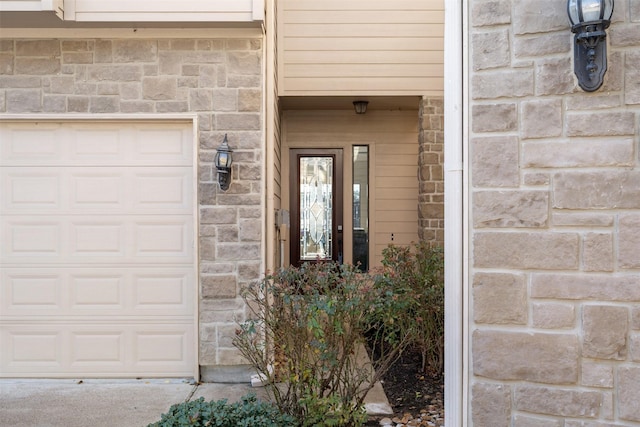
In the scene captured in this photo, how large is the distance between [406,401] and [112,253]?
108 inches

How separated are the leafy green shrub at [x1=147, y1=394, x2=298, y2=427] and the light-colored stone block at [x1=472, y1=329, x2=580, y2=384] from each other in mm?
1154

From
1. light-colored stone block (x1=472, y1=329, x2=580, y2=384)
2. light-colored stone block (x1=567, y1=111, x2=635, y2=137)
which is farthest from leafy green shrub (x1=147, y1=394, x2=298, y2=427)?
light-colored stone block (x1=567, y1=111, x2=635, y2=137)

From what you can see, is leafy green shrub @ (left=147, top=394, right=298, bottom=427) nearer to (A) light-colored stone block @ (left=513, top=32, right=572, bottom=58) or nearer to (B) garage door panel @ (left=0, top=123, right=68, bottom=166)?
(A) light-colored stone block @ (left=513, top=32, right=572, bottom=58)

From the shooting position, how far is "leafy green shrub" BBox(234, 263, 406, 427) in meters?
2.94

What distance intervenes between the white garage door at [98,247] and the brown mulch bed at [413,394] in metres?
1.75

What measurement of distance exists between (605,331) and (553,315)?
0.23m

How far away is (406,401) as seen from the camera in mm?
3703

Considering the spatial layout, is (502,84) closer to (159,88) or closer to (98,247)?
(159,88)

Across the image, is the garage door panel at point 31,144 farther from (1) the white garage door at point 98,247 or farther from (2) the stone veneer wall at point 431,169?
(2) the stone veneer wall at point 431,169

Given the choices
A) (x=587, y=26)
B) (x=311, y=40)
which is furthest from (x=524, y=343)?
(x=311, y=40)

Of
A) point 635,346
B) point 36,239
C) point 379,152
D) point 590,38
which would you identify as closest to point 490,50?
point 590,38

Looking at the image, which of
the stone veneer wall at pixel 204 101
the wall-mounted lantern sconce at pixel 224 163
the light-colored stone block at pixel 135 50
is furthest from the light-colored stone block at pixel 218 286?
the light-colored stone block at pixel 135 50

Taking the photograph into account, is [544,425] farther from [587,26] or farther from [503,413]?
[587,26]

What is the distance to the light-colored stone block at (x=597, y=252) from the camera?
2.27 m
